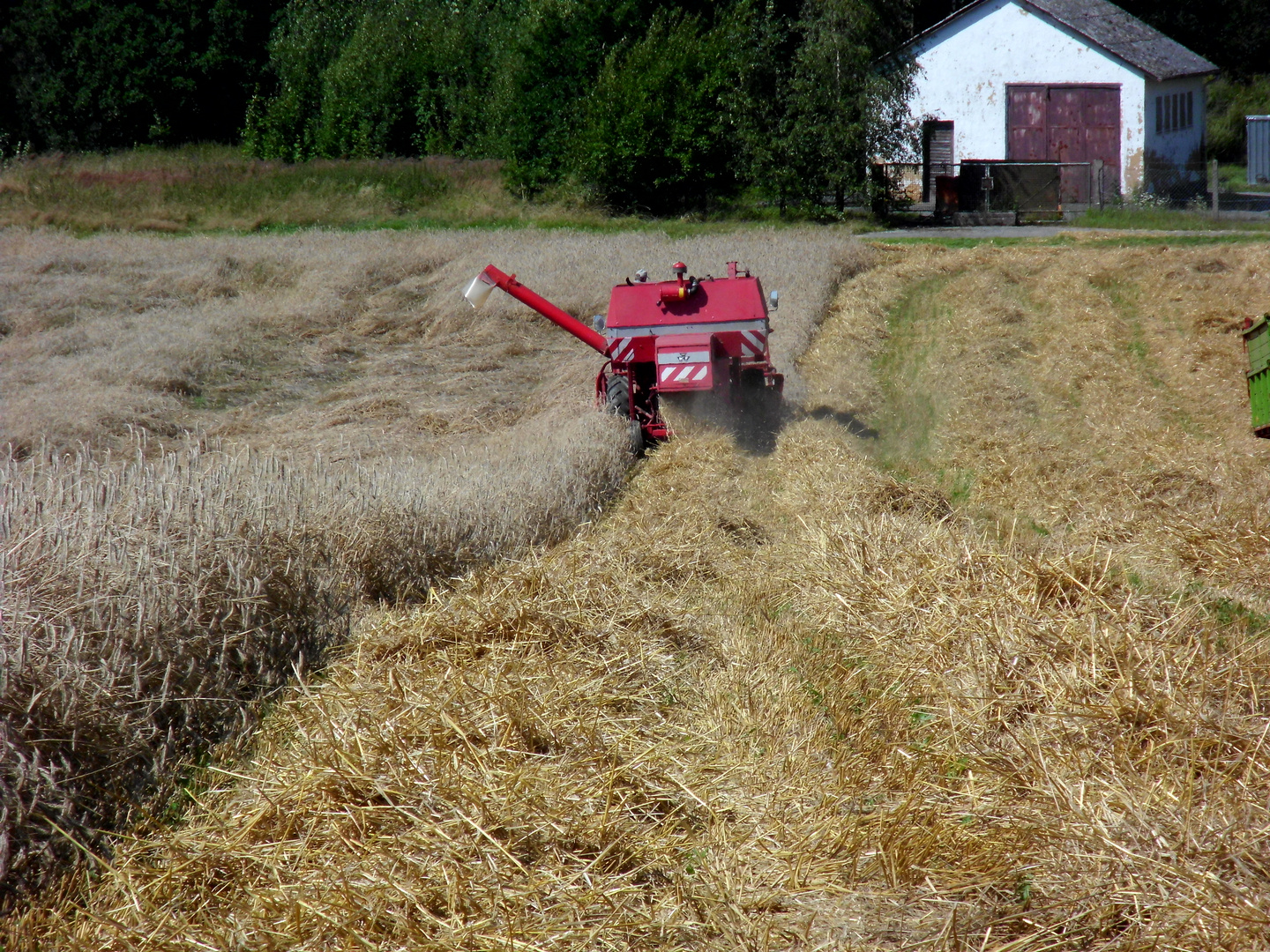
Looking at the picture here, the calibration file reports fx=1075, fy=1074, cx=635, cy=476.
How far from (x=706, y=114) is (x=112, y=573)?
2619 centimetres

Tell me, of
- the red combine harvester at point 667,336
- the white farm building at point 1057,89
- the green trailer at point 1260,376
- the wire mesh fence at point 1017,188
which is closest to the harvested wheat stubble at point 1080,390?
the green trailer at point 1260,376

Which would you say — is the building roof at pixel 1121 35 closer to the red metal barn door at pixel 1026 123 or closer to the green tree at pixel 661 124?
the red metal barn door at pixel 1026 123

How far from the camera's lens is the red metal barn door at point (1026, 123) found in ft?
98.5

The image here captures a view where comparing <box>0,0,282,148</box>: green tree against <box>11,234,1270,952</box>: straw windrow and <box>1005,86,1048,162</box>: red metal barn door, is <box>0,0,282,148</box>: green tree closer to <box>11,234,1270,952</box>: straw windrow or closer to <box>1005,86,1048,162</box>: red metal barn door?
<box>1005,86,1048,162</box>: red metal barn door

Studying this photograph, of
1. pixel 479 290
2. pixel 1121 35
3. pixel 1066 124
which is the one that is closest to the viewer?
pixel 479 290

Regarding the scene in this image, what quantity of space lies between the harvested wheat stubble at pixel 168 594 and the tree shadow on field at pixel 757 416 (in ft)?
9.60

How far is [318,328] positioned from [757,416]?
7.48 metres

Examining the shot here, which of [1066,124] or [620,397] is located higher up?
[1066,124]

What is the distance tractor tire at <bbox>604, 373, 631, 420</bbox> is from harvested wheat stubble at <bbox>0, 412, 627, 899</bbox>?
233cm

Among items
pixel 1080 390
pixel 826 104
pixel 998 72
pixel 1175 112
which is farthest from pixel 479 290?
pixel 1175 112

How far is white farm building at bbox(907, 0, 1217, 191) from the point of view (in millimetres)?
28703

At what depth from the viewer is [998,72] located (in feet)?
101

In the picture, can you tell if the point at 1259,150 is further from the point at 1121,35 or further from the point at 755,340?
the point at 755,340

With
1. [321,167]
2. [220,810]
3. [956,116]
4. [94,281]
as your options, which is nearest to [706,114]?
[956,116]
